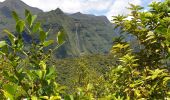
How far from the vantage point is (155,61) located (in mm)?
5953

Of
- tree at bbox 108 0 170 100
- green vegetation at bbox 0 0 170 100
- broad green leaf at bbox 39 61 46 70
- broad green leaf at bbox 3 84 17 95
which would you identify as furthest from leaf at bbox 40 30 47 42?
tree at bbox 108 0 170 100

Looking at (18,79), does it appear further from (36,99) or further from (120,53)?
(120,53)

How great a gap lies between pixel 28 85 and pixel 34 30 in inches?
15.6

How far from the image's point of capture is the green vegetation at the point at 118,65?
7.35 feet

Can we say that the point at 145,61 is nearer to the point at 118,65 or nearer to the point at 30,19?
the point at 118,65

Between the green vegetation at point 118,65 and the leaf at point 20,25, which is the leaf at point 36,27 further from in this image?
the leaf at point 20,25

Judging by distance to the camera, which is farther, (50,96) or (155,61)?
(155,61)

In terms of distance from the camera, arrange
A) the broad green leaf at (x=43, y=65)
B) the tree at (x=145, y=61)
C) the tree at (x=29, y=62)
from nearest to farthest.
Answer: the tree at (x=29, y=62) → the broad green leaf at (x=43, y=65) → the tree at (x=145, y=61)

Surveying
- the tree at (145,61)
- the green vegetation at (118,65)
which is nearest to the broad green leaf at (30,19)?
the green vegetation at (118,65)

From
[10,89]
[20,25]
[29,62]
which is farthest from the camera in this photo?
[29,62]

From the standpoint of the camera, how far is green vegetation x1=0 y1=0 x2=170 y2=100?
7.35 feet

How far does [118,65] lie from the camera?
6188 millimetres

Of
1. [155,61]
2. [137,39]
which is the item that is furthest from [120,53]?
[155,61]

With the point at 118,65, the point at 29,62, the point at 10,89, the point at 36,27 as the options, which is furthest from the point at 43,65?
the point at 118,65
